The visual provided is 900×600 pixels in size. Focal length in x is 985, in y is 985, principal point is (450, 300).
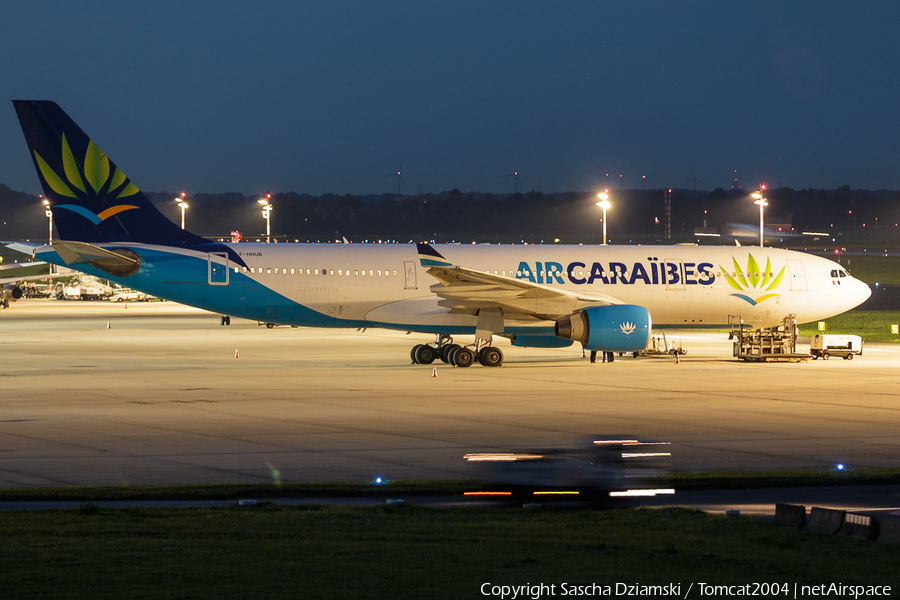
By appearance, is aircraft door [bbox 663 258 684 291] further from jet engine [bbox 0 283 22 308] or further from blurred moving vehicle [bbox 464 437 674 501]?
jet engine [bbox 0 283 22 308]

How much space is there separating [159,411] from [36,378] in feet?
27.0

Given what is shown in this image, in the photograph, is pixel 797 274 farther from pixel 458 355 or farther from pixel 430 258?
pixel 430 258

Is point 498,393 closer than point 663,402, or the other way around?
point 663,402

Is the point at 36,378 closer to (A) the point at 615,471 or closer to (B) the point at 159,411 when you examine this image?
(B) the point at 159,411

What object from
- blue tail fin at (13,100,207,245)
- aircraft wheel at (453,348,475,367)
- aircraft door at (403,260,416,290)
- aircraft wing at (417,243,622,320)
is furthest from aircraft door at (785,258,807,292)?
blue tail fin at (13,100,207,245)

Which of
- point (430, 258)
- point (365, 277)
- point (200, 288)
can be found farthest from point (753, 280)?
point (200, 288)

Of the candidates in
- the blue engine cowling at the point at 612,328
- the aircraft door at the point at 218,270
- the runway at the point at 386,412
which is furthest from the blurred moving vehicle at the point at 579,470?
the aircraft door at the point at 218,270

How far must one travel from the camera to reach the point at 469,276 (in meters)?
29.1

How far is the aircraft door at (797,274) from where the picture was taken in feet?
115

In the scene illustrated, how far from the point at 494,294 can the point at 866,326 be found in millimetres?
27526

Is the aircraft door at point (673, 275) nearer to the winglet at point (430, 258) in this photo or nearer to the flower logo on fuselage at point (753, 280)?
the flower logo on fuselage at point (753, 280)

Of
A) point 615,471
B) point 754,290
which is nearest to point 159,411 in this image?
point 615,471

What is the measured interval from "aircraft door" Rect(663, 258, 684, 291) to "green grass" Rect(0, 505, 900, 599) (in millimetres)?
23632

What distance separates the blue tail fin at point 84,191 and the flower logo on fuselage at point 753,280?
18.4 meters
